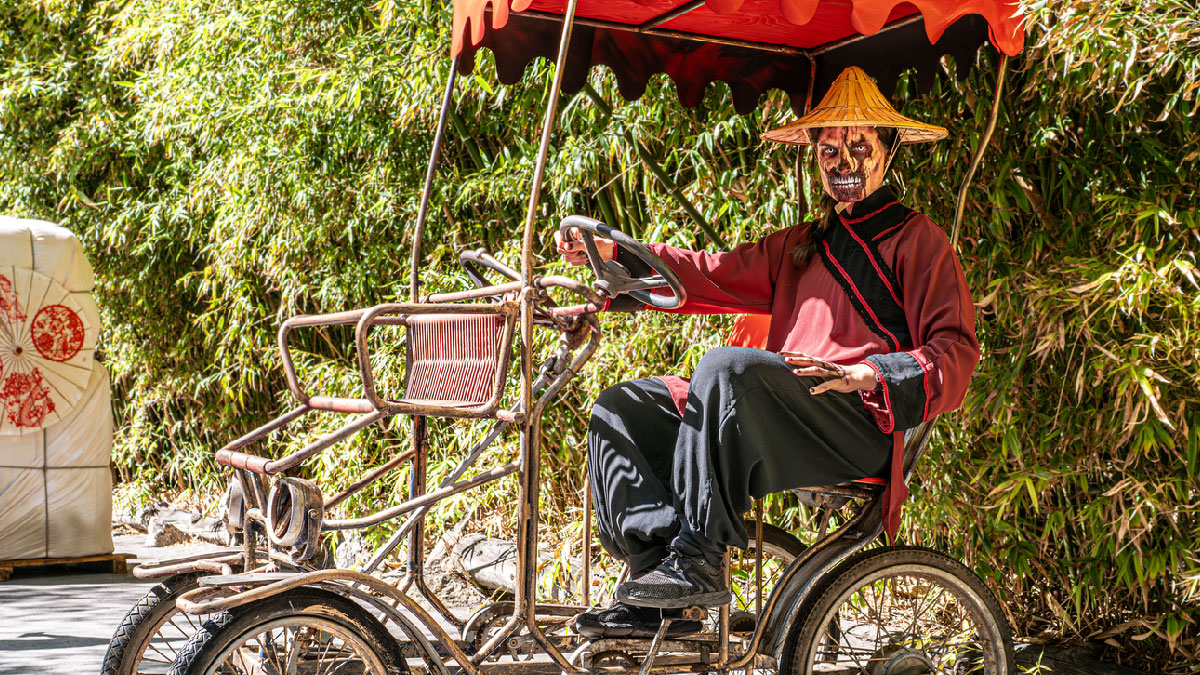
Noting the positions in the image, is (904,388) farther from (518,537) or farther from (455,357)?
(455,357)

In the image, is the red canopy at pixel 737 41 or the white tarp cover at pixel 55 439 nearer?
the red canopy at pixel 737 41

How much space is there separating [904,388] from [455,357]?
105cm

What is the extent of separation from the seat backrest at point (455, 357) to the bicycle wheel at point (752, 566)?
0.71m

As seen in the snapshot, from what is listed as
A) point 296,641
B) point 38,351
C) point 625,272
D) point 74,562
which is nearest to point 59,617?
point 74,562

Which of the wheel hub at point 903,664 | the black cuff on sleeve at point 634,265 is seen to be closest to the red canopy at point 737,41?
the black cuff on sleeve at point 634,265

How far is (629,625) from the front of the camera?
2469mm

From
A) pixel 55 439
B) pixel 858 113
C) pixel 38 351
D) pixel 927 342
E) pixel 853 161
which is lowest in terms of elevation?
pixel 55 439

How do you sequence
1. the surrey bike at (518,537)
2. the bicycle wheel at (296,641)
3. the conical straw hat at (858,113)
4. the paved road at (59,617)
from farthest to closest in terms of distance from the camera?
the paved road at (59,617)
the conical straw hat at (858,113)
the surrey bike at (518,537)
the bicycle wheel at (296,641)

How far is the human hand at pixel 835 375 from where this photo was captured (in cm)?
244

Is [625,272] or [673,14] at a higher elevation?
[673,14]

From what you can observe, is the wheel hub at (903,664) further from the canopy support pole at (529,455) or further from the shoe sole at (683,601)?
the canopy support pole at (529,455)

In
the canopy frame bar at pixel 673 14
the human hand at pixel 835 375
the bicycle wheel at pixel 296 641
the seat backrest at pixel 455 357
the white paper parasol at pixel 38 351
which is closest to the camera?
the bicycle wheel at pixel 296 641

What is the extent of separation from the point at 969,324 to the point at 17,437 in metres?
4.37

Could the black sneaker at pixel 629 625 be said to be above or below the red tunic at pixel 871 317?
below
